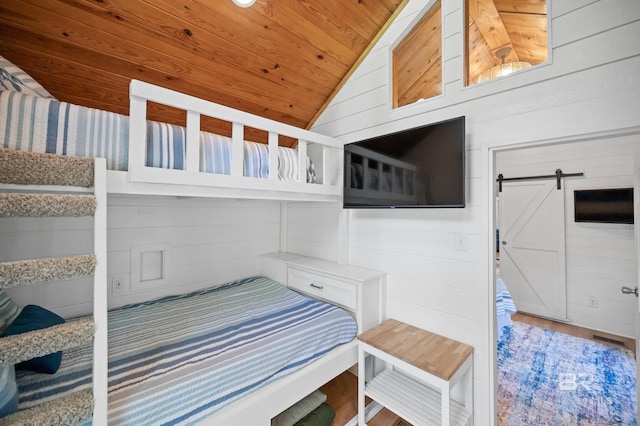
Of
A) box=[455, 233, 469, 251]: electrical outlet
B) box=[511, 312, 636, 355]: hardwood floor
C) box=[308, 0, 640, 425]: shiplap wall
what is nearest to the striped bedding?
box=[511, 312, 636, 355]: hardwood floor

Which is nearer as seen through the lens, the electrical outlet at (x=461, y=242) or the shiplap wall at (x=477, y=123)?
the shiplap wall at (x=477, y=123)

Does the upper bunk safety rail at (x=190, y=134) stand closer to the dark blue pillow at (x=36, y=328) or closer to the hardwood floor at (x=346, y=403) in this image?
the dark blue pillow at (x=36, y=328)

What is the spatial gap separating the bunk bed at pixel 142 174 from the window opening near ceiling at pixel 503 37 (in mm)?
1297

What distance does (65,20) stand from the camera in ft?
4.79

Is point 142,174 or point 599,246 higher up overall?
point 142,174

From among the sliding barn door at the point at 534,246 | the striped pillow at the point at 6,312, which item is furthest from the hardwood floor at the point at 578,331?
the striped pillow at the point at 6,312

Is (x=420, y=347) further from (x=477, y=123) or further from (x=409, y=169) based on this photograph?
(x=477, y=123)

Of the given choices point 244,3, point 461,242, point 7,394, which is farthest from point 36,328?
point 461,242

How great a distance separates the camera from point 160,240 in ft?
7.47

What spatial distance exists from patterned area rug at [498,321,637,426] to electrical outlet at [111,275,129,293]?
3020mm

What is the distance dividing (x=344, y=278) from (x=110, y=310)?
178cm

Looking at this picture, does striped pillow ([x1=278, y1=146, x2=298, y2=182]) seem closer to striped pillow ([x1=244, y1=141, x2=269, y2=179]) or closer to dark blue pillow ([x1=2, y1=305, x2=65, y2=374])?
striped pillow ([x1=244, y1=141, x2=269, y2=179])

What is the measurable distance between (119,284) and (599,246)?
201 inches

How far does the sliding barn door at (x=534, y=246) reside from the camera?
342cm
